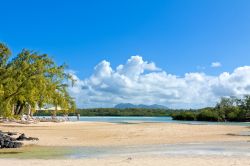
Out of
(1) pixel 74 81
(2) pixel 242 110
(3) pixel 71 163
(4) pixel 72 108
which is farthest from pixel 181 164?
(2) pixel 242 110

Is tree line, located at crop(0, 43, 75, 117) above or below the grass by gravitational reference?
above

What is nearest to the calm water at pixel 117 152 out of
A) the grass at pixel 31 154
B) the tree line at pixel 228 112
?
the grass at pixel 31 154

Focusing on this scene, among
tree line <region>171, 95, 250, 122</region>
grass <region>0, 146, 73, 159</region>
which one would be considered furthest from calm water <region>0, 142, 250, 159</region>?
tree line <region>171, 95, 250, 122</region>

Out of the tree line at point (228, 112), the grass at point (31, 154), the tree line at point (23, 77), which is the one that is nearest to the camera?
the grass at point (31, 154)

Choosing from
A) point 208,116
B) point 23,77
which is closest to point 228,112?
point 208,116

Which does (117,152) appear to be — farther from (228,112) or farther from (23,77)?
(228,112)

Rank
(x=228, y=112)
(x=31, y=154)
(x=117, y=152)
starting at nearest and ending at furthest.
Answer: (x=31, y=154) < (x=117, y=152) < (x=228, y=112)

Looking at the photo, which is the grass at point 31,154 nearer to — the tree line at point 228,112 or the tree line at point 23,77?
the tree line at point 23,77

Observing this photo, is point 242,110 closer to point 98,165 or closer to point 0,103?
point 0,103

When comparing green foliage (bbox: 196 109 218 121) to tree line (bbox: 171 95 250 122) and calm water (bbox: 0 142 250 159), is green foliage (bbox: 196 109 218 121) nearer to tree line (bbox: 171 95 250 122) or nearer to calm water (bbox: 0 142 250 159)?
tree line (bbox: 171 95 250 122)

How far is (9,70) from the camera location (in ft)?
106

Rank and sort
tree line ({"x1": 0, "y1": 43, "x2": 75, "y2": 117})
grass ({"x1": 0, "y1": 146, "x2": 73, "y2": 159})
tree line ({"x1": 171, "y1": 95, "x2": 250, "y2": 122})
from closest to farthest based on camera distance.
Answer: grass ({"x1": 0, "y1": 146, "x2": 73, "y2": 159}) < tree line ({"x1": 0, "y1": 43, "x2": 75, "y2": 117}) < tree line ({"x1": 171, "y1": 95, "x2": 250, "y2": 122})

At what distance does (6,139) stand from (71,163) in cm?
1124

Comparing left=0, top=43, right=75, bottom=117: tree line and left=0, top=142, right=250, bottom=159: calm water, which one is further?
left=0, top=43, right=75, bottom=117: tree line
